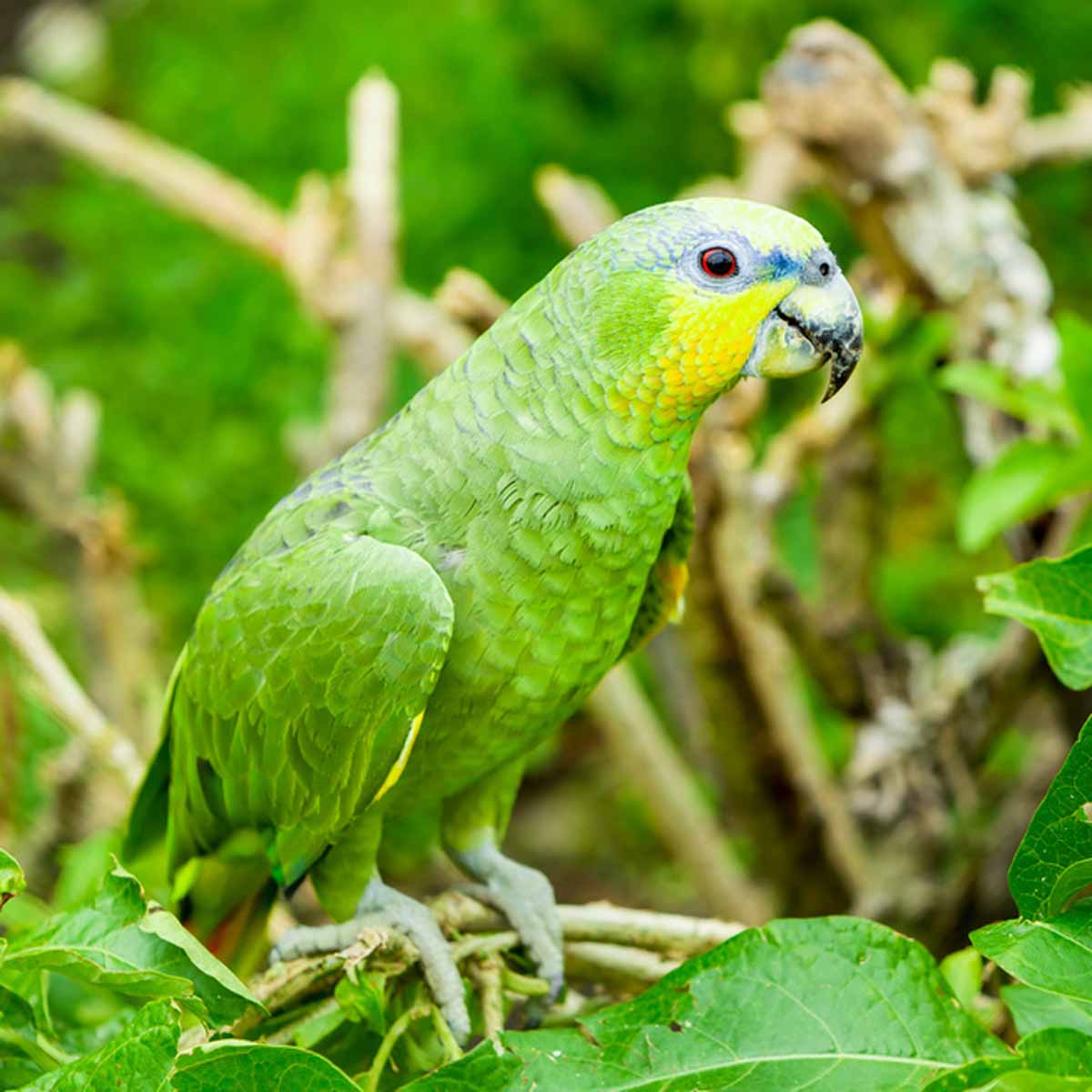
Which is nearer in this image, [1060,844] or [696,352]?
[1060,844]

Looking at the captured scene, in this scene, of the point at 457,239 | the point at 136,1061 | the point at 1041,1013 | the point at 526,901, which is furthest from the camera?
the point at 457,239

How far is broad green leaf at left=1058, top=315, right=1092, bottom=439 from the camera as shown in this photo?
1.46 meters

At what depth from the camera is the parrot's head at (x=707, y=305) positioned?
1058mm

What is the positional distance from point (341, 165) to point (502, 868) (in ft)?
7.91

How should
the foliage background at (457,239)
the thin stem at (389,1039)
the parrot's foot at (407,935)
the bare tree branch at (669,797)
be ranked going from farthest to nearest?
the foliage background at (457,239) < the bare tree branch at (669,797) < the parrot's foot at (407,935) < the thin stem at (389,1039)

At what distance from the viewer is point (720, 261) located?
1058 millimetres

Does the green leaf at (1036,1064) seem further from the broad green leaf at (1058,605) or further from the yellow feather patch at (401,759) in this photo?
the yellow feather patch at (401,759)

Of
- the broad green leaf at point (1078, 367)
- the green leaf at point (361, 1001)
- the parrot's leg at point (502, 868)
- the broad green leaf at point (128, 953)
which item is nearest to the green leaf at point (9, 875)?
the broad green leaf at point (128, 953)

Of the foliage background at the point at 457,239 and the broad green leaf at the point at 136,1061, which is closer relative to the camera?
the broad green leaf at the point at 136,1061

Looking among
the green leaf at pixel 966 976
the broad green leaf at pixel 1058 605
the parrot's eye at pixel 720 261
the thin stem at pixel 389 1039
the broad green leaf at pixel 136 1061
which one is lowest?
the green leaf at pixel 966 976

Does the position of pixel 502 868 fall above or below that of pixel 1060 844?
below

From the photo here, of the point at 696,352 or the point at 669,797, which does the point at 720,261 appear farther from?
the point at 669,797

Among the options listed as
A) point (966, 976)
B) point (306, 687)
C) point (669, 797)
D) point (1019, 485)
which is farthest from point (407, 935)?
point (669, 797)

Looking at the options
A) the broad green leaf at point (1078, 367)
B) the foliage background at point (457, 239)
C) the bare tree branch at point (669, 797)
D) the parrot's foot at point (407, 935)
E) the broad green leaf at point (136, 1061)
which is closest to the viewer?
the broad green leaf at point (136, 1061)
